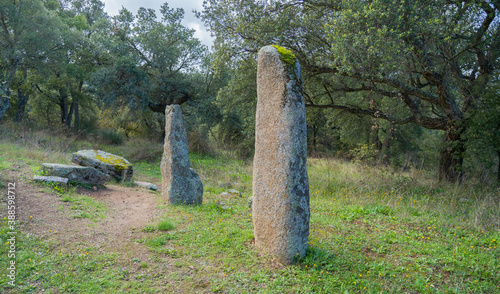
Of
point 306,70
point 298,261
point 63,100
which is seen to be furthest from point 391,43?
point 63,100

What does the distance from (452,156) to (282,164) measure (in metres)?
9.29

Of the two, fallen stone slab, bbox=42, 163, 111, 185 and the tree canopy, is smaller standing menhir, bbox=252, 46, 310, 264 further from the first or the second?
fallen stone slab, bbox=42, 163, 111, 185

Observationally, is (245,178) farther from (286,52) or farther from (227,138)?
(227,138)

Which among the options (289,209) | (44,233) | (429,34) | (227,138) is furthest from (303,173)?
(227,138)

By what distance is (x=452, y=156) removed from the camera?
33.2 ft

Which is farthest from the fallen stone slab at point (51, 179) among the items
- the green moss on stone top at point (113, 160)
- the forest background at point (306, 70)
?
the forest background at point (306, 70)

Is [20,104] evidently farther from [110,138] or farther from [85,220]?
[85,220]

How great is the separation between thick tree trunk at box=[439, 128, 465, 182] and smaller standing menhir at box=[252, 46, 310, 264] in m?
8.53

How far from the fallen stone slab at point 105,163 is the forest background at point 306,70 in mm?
3477

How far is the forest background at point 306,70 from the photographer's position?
7.92 metres

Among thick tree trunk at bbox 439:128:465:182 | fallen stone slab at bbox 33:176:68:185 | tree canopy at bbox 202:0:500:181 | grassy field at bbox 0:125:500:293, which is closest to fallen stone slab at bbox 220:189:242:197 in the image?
grassy field at bbox 0:125:500:293

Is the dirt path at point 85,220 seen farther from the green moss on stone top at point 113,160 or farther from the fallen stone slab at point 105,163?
the green moss on stone top at point 113,160

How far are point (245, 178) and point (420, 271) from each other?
8090 millimetres

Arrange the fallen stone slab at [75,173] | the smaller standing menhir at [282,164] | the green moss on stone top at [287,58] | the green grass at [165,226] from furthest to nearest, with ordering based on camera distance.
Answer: the fallen stone slab at [75,173] < the green grass at [165,226] < the green moss on stone top at [287,58] < the smaller standing menhir at [282,164]
